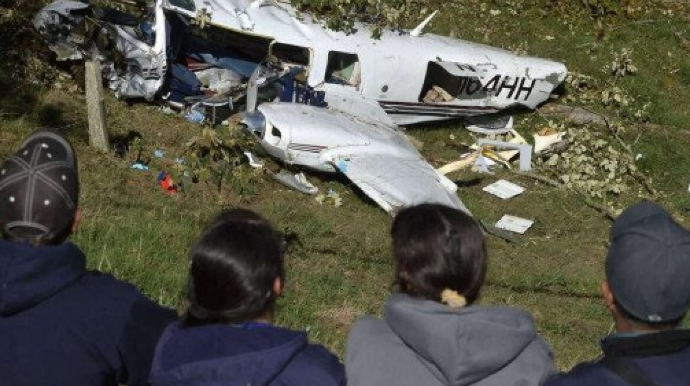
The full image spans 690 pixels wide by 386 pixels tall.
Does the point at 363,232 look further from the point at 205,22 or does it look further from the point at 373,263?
the point at 205,22

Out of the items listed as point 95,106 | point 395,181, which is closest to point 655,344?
point 395,181

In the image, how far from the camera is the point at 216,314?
2.72 m

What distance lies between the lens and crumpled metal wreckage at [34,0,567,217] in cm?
1106

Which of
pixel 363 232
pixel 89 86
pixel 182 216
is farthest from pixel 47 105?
pixel 363 232

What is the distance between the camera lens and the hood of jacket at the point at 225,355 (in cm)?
259

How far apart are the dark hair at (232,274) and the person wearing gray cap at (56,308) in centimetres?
23

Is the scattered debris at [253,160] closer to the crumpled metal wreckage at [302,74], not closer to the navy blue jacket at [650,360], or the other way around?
the crumpled metal wreckage at [302,74]

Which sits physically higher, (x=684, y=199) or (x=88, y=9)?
(x=88, y=9)

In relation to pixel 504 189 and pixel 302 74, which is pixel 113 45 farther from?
pixel 504 189

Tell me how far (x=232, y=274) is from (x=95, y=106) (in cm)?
784

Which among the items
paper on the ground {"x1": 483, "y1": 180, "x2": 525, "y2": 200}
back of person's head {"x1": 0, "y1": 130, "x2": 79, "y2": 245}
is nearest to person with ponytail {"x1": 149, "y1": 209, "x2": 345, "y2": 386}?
back of person's head {"x1": 0, "y1": 130, "x2": 79, "y2": 245}

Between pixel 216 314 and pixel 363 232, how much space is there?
7.24m

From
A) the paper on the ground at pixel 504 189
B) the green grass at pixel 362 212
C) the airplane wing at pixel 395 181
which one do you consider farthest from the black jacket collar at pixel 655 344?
the paper on the ground at pixel 504 189

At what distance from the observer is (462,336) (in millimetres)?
2797
